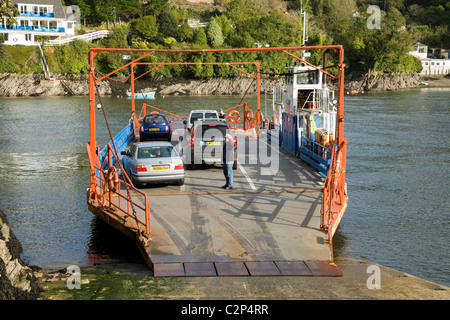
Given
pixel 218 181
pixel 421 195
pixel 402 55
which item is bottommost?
pixel 421 195

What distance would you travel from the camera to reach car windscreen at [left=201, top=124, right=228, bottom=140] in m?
21.1

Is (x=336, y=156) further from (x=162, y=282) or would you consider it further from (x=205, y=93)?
(x=205, y=93)

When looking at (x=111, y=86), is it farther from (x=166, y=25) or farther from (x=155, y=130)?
(x=155, y=130)

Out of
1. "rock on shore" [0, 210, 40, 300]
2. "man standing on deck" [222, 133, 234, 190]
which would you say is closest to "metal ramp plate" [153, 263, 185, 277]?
"rock on shore" [0, 210, 40, 300]

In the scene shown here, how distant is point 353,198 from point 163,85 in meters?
85.9

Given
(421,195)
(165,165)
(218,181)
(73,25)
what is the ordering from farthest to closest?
(73,25)
(421,195)
(218,181)
(165,165)

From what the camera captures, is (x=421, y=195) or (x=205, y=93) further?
(x=205, y=93)

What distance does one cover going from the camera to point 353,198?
2391cm

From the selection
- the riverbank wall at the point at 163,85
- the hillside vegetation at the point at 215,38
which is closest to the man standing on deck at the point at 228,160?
the riverbank wall at the point at 163,85

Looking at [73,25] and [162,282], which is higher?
[73,25]

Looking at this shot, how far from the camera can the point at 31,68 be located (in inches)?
4033

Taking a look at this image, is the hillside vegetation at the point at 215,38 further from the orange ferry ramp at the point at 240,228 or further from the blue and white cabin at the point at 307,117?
the orange ferry ramp at the point at 240,228
